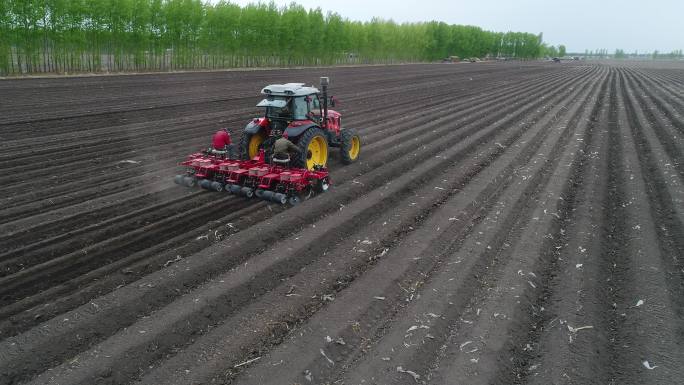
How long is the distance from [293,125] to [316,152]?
86 centimetres

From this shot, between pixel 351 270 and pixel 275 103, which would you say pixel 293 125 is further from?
pixel 351 270

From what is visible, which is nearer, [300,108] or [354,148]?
[300,108]

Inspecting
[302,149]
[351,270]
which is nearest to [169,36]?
[302,149]

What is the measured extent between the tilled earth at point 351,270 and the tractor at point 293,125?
1019 millimetres

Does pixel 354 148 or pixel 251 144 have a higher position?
pixel 251 144

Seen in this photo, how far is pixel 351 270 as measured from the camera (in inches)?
245

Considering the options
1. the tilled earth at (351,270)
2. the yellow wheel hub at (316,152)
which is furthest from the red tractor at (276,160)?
the tilled earth at (351,270)

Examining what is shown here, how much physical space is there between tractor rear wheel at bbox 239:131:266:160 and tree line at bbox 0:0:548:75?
23071 mm

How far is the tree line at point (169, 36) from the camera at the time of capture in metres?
26.9

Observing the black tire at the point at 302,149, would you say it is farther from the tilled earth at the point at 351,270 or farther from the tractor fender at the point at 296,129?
the tilled earth at the point at 351,270

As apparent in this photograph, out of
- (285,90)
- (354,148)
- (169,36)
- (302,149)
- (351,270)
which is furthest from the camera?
(169,36)

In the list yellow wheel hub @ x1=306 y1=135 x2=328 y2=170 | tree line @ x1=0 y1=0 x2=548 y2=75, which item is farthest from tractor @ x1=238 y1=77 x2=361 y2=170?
tree line @ x1=0 y1=0 x2=548 y2=75

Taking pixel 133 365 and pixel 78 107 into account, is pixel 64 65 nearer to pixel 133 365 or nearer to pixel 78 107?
pixel 78 107

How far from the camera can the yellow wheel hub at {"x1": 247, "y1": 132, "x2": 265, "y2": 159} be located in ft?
32.3
